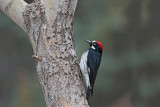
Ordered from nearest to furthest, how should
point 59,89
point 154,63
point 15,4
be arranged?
point 59,89 → point 15,4 → point 154,63

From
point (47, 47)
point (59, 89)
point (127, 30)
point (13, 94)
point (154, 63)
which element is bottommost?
point (13, 94)

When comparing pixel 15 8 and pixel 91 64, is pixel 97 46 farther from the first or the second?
pixel 15 8

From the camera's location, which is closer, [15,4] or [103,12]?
[15,4]

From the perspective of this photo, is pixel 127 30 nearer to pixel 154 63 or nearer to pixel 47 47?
pixel 154 63

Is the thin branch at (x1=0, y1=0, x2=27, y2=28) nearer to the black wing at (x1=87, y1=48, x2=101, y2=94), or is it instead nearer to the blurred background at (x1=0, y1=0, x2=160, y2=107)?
the black wing at (x1=87, y1=48, x2=101, y2=94)

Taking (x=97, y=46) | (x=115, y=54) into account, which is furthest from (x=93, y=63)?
(x=115, y=54)

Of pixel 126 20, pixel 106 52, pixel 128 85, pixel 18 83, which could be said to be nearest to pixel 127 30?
pixel 126 20

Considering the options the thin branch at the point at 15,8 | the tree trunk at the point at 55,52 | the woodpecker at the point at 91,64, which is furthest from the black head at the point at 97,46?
the thin branch at the point at 15,8

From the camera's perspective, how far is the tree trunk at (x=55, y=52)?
135 inches

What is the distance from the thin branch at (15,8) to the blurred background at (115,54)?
432 centimetres

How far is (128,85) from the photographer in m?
8.83

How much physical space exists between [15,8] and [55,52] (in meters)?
0.76

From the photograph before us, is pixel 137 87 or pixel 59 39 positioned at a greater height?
pixel 59 39

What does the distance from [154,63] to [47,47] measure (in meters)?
5.47
